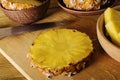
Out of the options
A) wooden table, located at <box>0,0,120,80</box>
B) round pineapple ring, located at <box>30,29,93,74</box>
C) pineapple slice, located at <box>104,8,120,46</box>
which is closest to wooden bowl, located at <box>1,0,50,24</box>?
wooden table, located at <box>0,0,120,80</box>

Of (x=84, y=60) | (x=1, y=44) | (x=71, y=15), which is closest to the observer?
(x=84, y=60)

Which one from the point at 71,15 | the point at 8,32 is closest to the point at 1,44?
the point at 8,32

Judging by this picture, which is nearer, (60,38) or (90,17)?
(60,38)

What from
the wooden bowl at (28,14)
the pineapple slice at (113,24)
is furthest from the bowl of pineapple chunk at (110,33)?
the wooden bowl at (28,14)

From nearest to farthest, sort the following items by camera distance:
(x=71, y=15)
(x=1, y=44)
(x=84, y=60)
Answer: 1. (x=84, y=60)
2. (x=1, y=44)
3. (x=71, y=15)

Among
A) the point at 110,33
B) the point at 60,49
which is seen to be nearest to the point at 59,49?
the point at 60,49

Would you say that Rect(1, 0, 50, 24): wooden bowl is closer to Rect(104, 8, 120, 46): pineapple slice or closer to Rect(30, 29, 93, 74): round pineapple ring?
Rect(30, 29, 93, 74): round pineapple ring

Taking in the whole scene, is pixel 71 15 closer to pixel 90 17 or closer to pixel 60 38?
pixel 90 17
